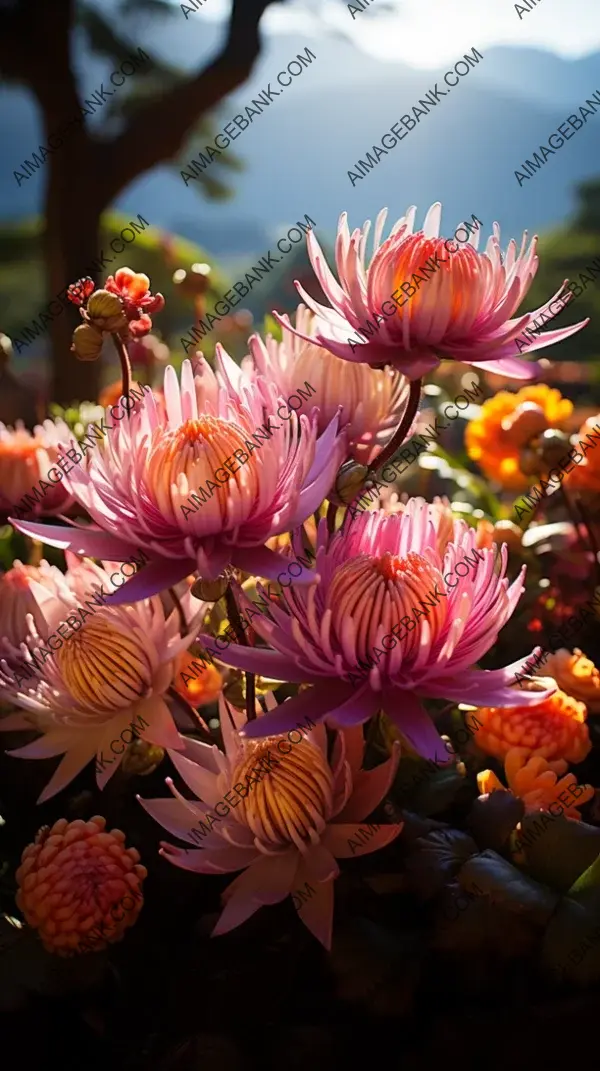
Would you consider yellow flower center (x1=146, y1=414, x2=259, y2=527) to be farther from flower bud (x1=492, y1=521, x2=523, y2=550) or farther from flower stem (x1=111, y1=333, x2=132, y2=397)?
flower bud (x1=492, y1=521, x2=523, y2=550)

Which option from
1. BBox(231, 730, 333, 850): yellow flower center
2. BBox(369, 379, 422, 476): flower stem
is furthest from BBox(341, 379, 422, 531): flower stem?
BBox(231, 730, 333, 850): yellow flower center

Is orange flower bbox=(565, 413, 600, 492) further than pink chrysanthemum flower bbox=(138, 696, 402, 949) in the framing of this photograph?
Yes

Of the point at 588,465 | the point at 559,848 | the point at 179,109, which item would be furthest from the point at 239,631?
the point at 179,109

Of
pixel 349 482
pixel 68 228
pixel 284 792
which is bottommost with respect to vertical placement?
pixel 68 228

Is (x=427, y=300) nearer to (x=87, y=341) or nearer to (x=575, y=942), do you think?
(x=87, y=341)

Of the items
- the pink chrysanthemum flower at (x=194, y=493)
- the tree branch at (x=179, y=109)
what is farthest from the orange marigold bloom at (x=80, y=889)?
the tree branch at (x=179, y=109)

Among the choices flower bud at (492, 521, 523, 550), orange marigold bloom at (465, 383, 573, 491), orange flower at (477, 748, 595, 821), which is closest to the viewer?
orange flower at (477, 748, 595, 821)
